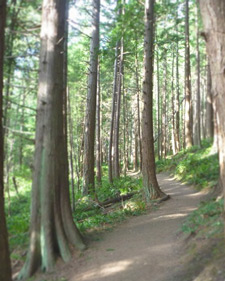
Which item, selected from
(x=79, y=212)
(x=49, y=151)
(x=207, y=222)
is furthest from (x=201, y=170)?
(x=49, y=151)

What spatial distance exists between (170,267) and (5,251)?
2.94 meters

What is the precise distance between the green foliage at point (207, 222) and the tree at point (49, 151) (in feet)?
9.16

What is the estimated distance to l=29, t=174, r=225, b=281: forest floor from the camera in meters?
4.63

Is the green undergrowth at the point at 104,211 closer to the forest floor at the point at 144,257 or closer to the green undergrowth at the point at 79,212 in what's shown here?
the green undergrowth at the point at 79,212

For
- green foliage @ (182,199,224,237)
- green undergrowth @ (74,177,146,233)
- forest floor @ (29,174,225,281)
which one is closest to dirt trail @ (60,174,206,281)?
forest floor @ (29,174,225,281)

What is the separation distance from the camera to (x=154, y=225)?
758 centimetres

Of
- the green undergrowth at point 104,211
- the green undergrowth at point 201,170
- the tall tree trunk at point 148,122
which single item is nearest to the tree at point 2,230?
the green undergrowth at point 104,211

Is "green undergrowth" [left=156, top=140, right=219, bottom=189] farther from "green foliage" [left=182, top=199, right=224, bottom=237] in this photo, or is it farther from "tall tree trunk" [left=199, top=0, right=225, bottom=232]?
"tall tree trunk" [left=199, top=0, right=225, bottom=232]

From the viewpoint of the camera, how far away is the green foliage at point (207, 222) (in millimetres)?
5227

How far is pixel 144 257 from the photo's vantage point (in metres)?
5.55

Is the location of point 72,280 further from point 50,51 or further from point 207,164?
point 207,164

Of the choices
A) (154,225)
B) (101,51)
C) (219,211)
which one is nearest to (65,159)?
(154,225)

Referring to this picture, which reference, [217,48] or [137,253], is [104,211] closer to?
[137,253]

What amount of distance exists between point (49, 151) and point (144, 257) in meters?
2.96
